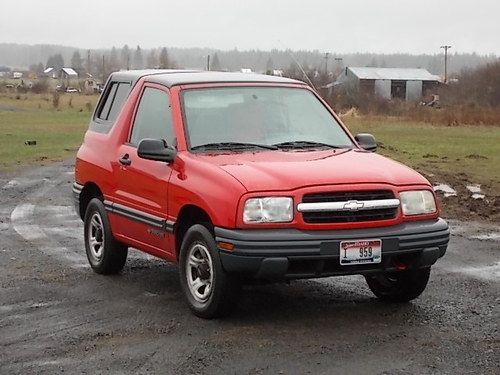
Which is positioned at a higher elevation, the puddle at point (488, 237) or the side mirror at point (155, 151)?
the side mirror at point (155, 151)

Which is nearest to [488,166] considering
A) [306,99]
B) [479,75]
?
[306,99]

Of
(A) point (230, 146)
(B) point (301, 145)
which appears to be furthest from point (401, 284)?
(A) point (230, 146)

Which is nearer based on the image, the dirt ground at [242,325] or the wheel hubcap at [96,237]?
the dirt ground at [242,325]

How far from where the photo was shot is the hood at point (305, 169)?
6.47m

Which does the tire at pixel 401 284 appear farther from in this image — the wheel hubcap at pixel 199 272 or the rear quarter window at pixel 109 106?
the rear quarter window at pixel 109 106

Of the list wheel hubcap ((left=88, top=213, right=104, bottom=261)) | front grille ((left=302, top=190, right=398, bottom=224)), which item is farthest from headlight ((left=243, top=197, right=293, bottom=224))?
wheel hubcap ((left=88, top=213, right=104, bottom=261))

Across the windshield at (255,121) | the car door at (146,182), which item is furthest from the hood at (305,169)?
the car door at (146,182)

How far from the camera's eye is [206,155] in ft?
23.5

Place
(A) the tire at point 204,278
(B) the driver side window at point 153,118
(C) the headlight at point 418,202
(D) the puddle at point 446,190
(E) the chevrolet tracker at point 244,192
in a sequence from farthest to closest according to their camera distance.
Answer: (D) the puddle at point 446,190 < (B) the driver side window at point 153,118 < (C) the headlight at point 418,202 < (A) the tire at point 204,278 < (E) the chevrolet tracker at point 244,192

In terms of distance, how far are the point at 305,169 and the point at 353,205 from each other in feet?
1.54

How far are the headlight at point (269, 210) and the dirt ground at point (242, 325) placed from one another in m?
0.77

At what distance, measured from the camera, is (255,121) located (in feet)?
25.2

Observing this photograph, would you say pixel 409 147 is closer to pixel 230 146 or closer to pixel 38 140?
pixel 38 140

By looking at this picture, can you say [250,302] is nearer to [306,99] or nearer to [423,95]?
[306,99]
